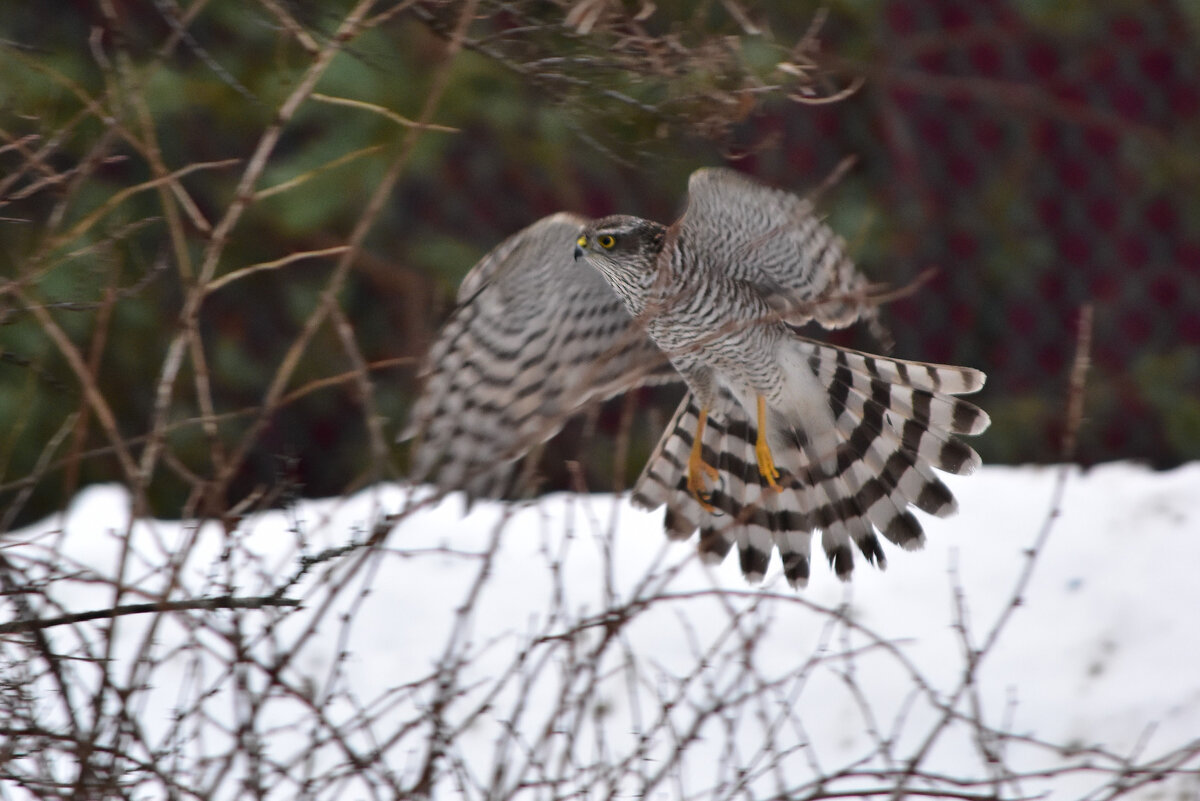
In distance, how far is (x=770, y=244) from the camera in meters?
3.99

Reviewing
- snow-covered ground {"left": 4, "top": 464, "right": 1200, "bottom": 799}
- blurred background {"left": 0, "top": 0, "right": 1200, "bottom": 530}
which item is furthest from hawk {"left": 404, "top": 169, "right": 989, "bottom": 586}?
blurred background {"left": 0, "top": 0, "right": 1200, "bottom": 530}

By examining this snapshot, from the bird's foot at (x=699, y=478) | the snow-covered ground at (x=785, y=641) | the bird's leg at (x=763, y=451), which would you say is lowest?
the snow-covered ground at (x=785, y=641)

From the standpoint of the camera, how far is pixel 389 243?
8.41 meters

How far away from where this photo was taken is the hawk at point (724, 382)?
13.4ft

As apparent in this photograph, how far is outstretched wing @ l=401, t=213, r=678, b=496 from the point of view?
13.7 ft

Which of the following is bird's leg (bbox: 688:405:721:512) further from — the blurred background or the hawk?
the blurred background

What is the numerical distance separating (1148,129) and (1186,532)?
412cm

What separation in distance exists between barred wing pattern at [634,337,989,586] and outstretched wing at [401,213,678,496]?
426mm

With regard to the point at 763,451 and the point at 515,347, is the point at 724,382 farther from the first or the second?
the point at 515,347

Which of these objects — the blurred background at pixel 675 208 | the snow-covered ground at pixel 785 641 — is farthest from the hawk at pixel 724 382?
the blurred background at pixel 675 208

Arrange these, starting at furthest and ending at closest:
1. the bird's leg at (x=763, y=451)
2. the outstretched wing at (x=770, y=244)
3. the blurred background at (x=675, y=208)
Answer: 1. the blurred background at (x=675, y=208)
2. the bird's leg at (x=763, y=451)
3. the outstretched wing at (x=770, y=244)

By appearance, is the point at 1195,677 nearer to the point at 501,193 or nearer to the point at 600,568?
the point at 600,568

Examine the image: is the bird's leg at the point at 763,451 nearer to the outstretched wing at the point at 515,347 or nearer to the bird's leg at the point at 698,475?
the bird's leg at the point at 698,475

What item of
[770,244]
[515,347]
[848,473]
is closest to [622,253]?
[770,244]
